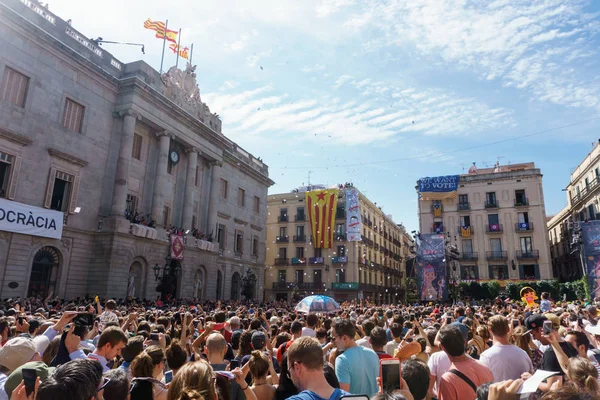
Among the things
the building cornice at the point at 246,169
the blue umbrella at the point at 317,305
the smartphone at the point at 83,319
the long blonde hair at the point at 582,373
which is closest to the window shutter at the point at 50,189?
the building cornice at the point at 246,169

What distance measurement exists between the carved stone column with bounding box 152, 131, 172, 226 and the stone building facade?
0.07 m

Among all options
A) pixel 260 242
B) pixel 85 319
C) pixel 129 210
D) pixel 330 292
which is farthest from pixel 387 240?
pixel 85 319

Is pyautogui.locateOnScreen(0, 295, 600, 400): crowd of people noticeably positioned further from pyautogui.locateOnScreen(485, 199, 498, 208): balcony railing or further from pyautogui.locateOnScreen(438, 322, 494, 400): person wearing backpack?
pyautogui.locateOnScreen(485, 199, 498, 208): balcony railing

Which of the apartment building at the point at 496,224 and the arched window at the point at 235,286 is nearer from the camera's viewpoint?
the arched window at the point at 235,286

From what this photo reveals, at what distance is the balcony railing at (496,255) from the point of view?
41.5m

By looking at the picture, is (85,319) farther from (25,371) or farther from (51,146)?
(51,146)

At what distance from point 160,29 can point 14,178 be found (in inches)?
606

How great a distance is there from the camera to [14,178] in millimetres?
19016

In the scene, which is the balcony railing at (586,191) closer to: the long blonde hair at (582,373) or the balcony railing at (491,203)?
the balcony railing at (491,203)

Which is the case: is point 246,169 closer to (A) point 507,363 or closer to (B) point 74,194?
(B) point 74,194

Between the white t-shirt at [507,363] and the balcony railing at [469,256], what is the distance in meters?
41.8

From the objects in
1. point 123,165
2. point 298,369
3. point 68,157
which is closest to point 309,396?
point 298,369

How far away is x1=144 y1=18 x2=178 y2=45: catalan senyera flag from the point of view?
92.5 feet

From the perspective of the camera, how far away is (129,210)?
2514 centimetres
